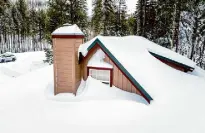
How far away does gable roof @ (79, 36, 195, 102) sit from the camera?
10070mm

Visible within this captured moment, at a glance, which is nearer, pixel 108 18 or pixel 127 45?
pixel 127 45

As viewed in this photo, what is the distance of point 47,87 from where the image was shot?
12.8 meters

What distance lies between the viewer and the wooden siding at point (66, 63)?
10.9 metres

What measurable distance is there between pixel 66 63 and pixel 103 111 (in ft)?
11.7

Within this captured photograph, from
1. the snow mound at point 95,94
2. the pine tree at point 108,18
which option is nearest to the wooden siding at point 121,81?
the snow mound at point 95,94

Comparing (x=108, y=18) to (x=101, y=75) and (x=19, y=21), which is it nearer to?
(x=101, y=75)

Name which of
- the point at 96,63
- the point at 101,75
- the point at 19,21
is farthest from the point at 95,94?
the point at 19,21

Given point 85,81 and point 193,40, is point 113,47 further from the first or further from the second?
point 193,40

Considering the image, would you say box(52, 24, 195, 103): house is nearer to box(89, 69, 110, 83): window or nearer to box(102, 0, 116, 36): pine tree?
box(89, 69, 110, 83): window

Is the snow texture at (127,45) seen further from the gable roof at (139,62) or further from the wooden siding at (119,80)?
the wooden siding at (119,80)

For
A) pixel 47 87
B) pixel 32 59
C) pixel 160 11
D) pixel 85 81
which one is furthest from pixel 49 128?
pixel 32 59

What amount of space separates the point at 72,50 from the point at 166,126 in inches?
237

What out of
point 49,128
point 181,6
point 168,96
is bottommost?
point 49,128

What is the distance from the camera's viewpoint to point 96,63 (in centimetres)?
1125
